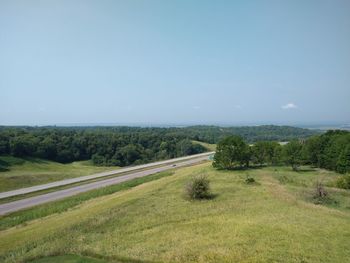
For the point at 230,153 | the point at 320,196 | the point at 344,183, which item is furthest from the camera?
the point at 230,153

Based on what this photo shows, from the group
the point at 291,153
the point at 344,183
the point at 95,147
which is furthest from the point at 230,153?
the point at 95,147

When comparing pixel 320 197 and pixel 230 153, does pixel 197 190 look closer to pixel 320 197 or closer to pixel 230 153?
pixel 320 197

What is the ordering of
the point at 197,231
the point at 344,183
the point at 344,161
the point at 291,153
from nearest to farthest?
the point at 197,231
the point at 344,183
the point at 344,161
the point at 291,153

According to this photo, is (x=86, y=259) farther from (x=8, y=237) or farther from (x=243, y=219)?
(x=243, y=219)

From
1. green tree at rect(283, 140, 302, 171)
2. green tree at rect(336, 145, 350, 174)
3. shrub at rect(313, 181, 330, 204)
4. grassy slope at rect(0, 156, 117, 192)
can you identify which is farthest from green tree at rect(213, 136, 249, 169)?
grassy slope at rect(0, 156, 117, 192)

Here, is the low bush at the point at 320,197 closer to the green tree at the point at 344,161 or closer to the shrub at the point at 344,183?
the shrub at the point at 344,183

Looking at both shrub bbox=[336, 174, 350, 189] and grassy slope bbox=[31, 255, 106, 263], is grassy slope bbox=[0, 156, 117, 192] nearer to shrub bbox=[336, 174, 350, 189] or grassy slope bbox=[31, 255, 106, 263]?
grassy slope bbox=[31, 255, 106, 263]
